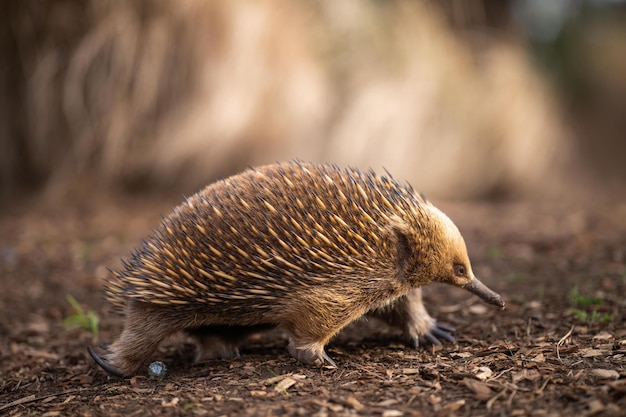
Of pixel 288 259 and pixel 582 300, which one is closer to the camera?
pixel 288 259

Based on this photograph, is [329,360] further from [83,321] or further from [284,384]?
[83,321]

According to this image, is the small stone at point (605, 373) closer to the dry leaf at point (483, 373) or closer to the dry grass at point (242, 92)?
the dry leaf at point (483, 373)

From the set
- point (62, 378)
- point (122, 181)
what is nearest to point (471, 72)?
point (122, 181)

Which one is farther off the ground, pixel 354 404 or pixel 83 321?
pixel 83 321

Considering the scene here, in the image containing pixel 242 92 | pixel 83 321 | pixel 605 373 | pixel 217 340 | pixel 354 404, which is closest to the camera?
pixel 354 404

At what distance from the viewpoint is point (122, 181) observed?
925cm

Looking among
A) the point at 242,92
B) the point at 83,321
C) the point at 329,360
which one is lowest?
the point at 329,360

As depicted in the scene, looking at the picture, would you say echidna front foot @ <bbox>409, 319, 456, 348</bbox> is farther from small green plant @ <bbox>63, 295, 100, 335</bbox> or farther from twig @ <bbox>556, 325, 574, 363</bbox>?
small green plant @ <bbox>63, 295, 100, 335</bbox>

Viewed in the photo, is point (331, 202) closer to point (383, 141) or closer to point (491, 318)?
point (491, 318)

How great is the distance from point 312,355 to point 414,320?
782 millimetres

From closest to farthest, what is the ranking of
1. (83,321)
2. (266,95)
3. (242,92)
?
(83,321) → (242,92) → (266,95)

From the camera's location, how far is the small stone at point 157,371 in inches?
147

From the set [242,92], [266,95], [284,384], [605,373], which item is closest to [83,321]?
[284,384]

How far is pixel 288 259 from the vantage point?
3.51m
